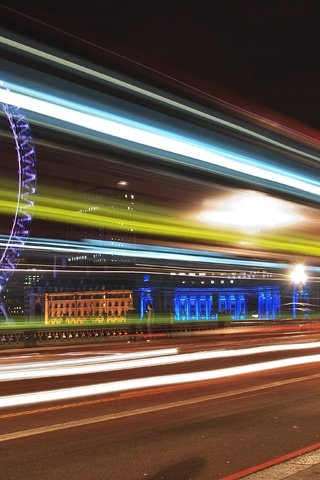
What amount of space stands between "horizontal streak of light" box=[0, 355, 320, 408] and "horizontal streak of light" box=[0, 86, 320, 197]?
487 centimetres

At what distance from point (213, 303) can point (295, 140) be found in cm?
3188

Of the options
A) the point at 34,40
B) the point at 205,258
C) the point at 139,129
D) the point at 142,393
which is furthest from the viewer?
the point at 205,258

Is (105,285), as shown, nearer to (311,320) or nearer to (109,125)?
(311,320)

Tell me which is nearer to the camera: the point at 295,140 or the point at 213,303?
the point at 295,140

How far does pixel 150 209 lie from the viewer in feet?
66.3

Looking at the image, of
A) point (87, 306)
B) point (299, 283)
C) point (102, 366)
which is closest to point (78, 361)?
point (102, 366)

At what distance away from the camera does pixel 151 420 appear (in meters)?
8.17

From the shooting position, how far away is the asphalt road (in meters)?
5.96

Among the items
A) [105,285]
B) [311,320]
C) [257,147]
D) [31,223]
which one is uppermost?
[257,147]

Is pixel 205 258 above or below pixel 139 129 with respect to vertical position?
below

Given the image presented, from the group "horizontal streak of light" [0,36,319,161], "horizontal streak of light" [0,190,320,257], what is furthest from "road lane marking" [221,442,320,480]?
"horizontal streak of light" [0,190,320,257]

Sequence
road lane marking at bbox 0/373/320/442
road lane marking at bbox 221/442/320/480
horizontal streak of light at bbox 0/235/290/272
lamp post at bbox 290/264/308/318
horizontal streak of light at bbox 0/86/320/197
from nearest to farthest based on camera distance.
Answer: road lane marking at bbox 221/442/320/480 < road lane marking at bbox 0/373/320/442 < horizontal streak of light at bbox 0/86/320/197 < horizontal streak of light at bbox 0/235/290/272 < lamp post at bbox 290/264/308/318

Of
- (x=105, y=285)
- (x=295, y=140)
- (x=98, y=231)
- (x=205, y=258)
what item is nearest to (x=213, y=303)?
(x=105, y=285)

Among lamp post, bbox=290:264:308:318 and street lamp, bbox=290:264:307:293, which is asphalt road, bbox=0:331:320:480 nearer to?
street lamp, bbox=290:264:307:293
